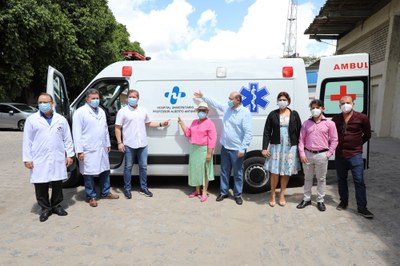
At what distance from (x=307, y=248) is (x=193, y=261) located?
4.25 feet

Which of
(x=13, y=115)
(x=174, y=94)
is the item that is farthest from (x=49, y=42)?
(x=174, y=94)

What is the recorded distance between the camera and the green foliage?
1512cm

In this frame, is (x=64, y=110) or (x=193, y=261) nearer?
(x=193, y=261)

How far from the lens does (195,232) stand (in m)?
4.22

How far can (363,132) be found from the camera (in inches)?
186

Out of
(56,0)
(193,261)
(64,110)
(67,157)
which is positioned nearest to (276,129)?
(193,261)

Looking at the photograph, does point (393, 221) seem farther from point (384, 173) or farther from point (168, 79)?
point (168, 79)

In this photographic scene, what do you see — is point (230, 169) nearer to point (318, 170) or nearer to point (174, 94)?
point (318, 170)

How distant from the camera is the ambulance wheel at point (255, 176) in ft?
18.9

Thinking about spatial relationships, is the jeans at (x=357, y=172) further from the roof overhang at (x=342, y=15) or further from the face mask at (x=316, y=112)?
the roof overhang at (x=342, y=15)

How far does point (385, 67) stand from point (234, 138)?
1107cm

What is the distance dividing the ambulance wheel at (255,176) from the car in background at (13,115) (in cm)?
1407

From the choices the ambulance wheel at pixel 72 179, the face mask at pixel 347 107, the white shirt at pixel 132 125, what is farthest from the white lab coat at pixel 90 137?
the face mask at pixel 347 107

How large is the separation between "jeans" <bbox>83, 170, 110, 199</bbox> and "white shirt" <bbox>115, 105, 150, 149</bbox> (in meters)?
0.61
